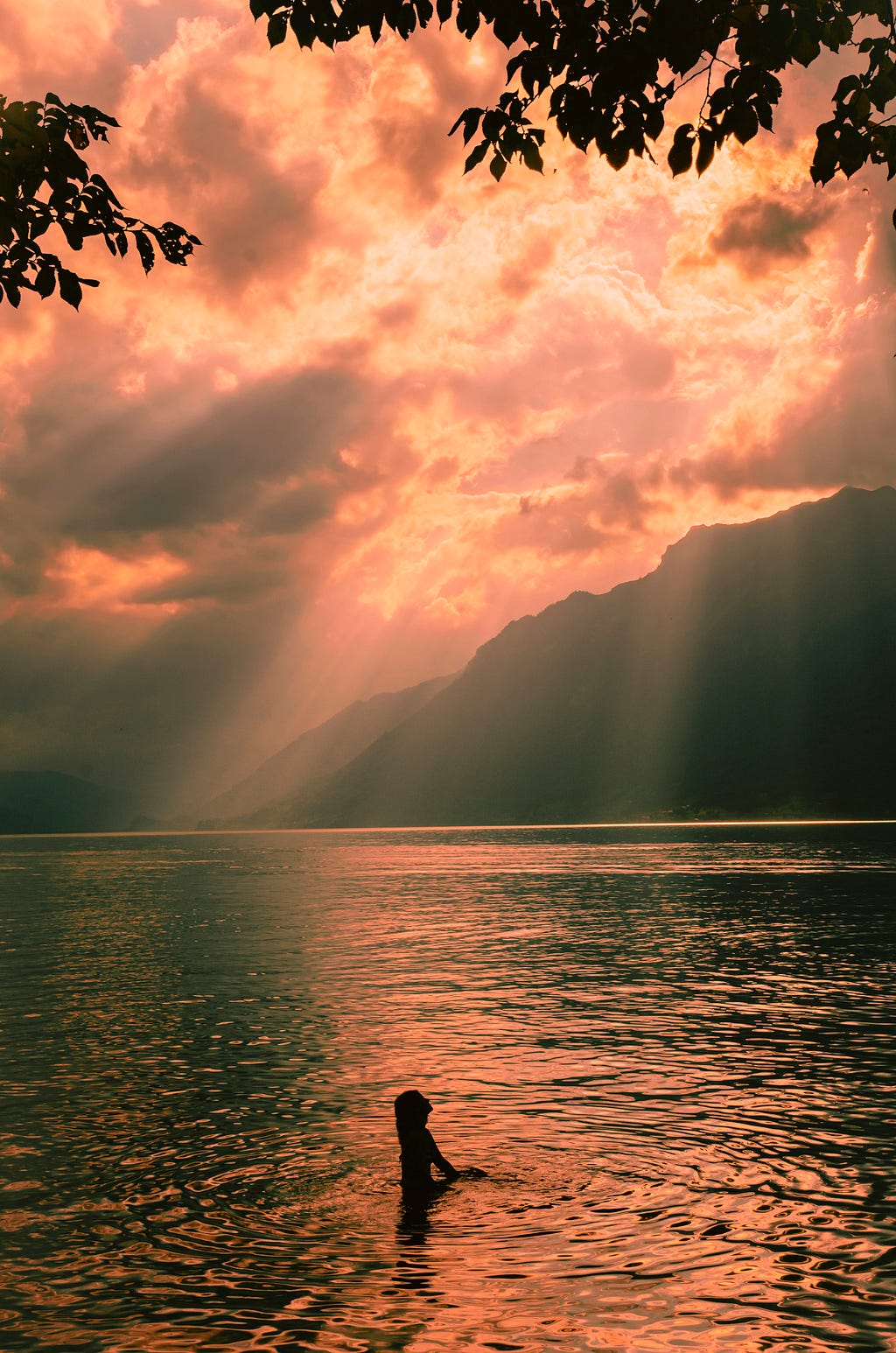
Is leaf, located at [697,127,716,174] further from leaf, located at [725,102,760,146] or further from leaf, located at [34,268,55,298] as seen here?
leaf, located at [34,268,55,298]

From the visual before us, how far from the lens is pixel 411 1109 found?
59.3 ft

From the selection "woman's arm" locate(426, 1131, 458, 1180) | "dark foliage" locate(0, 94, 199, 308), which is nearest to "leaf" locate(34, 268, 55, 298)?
"dark foliage" locate(0, 94, 199, 308)

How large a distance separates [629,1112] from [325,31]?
21.7 metres

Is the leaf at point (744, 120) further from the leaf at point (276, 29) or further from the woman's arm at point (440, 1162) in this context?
the woman's arm at point (440, 1162)

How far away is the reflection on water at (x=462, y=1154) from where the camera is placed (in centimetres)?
1379

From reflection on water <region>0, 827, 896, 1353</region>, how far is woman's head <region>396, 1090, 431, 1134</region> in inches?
53.1

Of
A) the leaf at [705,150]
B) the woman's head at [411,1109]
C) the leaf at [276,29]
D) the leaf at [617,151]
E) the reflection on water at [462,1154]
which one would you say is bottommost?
the reflection on water at [462,1154]

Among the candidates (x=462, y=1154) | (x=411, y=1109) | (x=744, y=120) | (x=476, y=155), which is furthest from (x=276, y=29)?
(x=462, y=1154)

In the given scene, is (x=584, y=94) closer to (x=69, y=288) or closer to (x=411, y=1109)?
(x=69, y=288)

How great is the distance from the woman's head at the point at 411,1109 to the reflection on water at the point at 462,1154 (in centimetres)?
135

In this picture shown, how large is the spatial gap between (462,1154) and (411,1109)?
3.91 m

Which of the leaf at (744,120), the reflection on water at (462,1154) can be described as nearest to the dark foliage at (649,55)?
the leaf at (744,120)

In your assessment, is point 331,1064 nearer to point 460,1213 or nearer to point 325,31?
point 460,1213

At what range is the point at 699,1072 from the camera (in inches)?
1123
